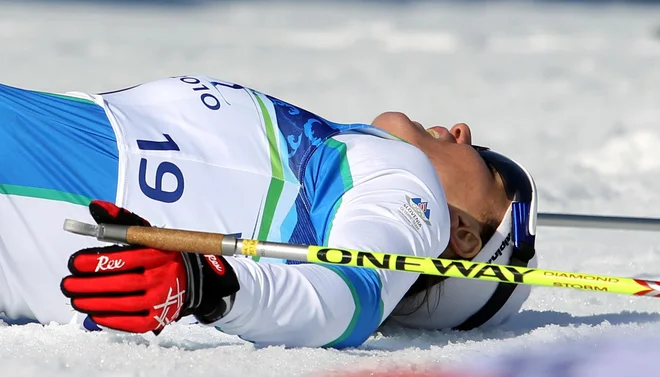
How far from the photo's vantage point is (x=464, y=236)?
2.38 m

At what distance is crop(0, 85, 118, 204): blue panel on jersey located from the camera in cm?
217

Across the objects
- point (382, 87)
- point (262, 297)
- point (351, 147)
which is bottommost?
point (382, 87)

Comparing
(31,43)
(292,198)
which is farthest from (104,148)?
(31,43)

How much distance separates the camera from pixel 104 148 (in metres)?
2.23

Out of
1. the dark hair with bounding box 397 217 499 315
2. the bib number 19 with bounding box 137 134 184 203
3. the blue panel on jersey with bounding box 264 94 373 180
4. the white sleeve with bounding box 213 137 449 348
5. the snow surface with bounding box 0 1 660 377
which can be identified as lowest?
the snow surface with bounding box 0 1 660 377

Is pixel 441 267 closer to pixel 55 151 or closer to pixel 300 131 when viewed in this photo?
pixel 300 131

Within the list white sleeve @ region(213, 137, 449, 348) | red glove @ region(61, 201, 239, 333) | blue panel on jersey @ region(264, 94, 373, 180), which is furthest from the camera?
blue panel on jersey @ region(264, 94, 373, 180)

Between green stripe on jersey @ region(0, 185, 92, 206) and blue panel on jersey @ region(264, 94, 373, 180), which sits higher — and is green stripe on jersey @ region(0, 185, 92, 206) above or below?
below

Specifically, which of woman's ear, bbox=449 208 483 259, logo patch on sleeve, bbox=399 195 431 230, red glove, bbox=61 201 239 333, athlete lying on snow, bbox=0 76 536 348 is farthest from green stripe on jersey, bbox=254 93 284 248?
red glove, bbox=61 201 239 333

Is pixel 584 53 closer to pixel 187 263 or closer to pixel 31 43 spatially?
pixel 31 43

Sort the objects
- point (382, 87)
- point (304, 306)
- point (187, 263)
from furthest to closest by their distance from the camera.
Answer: point (382, 87) → point (304, 306) → point (187, 263)

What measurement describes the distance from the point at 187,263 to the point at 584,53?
7.25 m

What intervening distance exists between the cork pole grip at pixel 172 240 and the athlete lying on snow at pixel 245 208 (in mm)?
20

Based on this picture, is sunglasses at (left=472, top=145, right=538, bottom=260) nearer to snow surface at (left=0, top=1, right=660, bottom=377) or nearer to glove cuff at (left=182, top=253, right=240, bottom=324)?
snow surface at (left=0, top=1, right=660, bottom=377)
